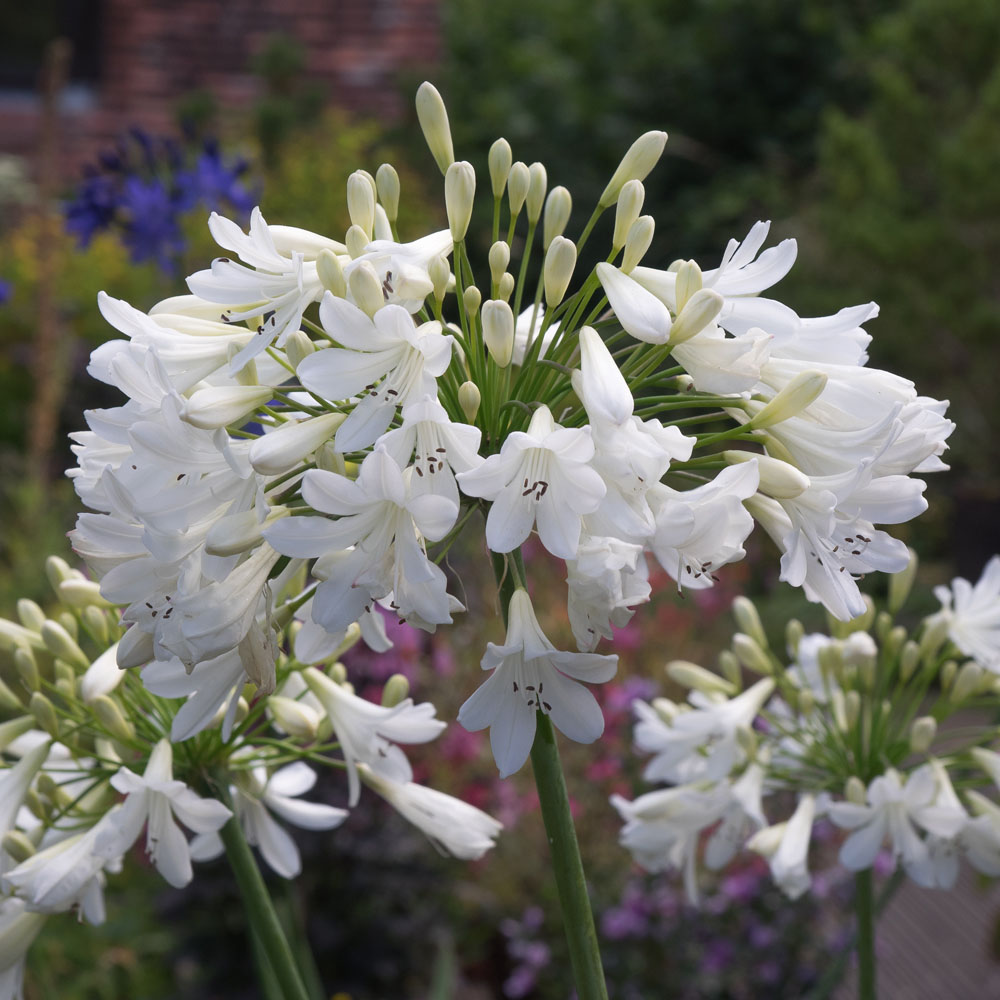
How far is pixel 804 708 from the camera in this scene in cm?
192

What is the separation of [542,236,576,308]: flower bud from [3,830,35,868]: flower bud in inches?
39.1

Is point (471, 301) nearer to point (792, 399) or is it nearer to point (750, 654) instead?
point (792, 399)

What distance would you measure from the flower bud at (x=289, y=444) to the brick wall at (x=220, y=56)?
39.3 feet

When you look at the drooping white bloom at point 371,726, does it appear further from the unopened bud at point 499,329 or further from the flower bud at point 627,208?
the flower bud at point 627,208

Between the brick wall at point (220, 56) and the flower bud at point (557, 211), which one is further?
the brick wall at point (220, 56)

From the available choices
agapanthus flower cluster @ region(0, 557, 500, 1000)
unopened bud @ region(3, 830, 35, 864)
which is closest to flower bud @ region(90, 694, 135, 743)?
agapanthus flower cluster @ region(0, 557, 500, 1000)

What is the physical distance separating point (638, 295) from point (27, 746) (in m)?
1.13

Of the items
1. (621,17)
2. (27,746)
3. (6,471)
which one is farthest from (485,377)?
(621,17)

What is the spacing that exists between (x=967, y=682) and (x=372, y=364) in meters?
1.25

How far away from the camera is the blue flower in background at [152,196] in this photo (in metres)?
4.92

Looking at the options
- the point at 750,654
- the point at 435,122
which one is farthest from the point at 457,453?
the point at 750,654

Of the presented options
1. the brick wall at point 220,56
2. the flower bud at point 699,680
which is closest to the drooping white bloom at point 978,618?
the flower bud at point 699,680

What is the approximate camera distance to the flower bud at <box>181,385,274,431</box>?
3.64ft

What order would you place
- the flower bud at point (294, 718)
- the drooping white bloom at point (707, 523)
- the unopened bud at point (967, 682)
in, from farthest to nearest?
the unopened bud at point (967, 682), the flower bud at point (294, 718), the drooping white bloom at point (707, 523)
